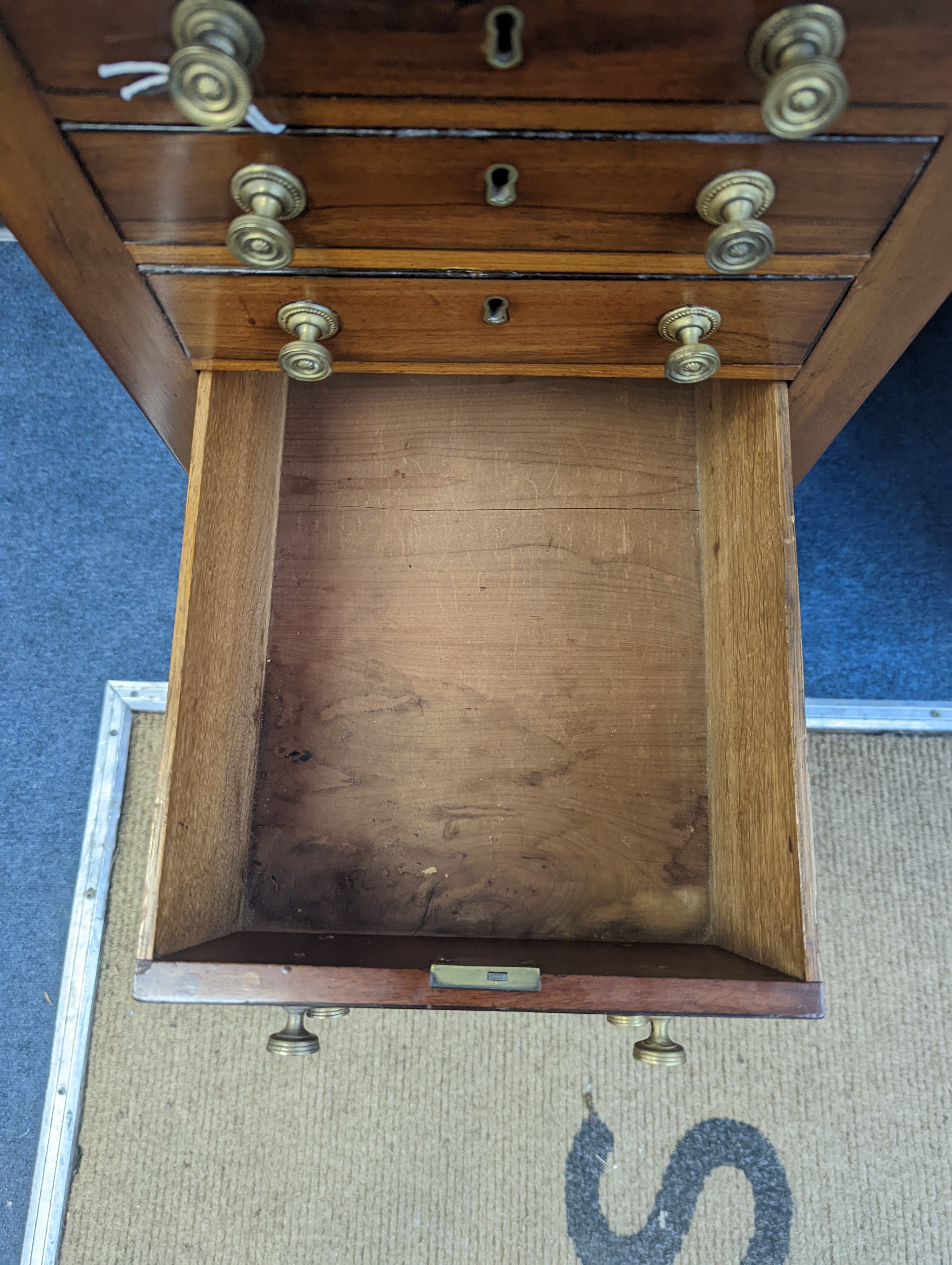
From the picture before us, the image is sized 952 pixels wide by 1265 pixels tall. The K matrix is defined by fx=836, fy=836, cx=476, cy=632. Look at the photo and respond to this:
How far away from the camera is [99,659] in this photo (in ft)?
4.32

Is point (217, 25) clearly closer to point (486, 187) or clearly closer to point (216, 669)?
point (486, 187)

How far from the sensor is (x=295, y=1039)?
80 cm

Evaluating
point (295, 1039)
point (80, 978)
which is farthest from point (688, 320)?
point (80, 978)

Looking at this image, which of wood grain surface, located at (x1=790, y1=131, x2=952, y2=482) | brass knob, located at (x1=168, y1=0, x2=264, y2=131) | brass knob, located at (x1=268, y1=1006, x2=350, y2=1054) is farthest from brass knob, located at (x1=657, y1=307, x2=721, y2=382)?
brass knob, located at (x1=268, y1=1006, x2=350, y2=1054)

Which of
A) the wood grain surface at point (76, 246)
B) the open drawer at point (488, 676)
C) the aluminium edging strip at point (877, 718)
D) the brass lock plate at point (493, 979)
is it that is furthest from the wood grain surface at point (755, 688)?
the wood grain surface at point (76, 246)

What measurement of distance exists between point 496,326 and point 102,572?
2.97ft

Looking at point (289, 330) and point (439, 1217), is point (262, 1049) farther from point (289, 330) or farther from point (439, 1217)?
point (289, 330)

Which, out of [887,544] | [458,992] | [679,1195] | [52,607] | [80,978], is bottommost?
[679,1195]

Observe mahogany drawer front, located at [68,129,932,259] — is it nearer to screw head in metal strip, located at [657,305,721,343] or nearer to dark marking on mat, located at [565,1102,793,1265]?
screw head in metal strip, located at [657,305,721,343]

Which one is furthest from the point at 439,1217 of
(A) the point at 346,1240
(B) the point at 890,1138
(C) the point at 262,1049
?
(B) the point at 890,1138

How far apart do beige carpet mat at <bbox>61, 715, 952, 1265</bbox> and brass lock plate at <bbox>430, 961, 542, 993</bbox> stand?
0.64 metres

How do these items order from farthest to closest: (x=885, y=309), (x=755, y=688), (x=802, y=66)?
(x=755, y=688) < (x=885, y=309) < (x=802, y=66)

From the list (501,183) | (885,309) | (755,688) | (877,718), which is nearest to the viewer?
(501,183)

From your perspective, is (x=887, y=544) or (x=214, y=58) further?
(x=887, y=544)
